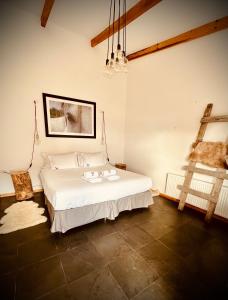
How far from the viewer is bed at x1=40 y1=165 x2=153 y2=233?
1.79 meters

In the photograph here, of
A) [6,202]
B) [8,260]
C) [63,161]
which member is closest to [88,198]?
[8,260]

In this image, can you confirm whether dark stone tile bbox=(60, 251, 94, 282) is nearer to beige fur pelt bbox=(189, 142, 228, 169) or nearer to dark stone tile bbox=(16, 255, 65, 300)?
dark stone tile bbox=(16, 255, 65, 300)

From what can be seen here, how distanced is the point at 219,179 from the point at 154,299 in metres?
1.87

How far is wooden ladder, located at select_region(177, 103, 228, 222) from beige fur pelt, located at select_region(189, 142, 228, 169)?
0.09m

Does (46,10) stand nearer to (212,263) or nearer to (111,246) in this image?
(111,246)

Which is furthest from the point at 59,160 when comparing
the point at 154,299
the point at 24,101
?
the point at 154,299

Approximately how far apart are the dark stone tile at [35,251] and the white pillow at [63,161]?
1.37 m

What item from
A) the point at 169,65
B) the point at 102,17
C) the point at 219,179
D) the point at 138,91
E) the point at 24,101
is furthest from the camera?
the point at 138,91

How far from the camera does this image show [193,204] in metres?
2.63

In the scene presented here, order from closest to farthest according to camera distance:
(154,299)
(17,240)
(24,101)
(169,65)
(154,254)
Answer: (154,299) → (154,254) → (17,240) → (24,101) → (169,65)

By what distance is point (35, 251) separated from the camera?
158 cm

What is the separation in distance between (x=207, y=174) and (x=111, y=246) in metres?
1.90

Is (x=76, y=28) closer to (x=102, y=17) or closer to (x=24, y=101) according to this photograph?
(x=102, y=17)

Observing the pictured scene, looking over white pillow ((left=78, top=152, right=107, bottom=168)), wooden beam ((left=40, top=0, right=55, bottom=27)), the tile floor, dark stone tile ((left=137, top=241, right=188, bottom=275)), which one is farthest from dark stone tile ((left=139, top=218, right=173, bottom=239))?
wooden beam ((left=40, top=0, right=55, bottom=27))
